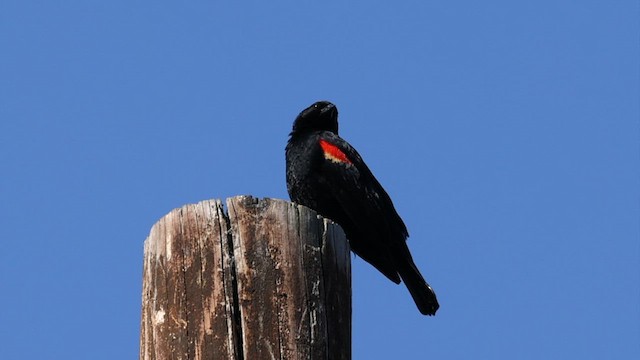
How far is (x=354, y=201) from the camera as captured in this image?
21.7ft

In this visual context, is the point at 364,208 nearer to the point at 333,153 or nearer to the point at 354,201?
the point at 354,201

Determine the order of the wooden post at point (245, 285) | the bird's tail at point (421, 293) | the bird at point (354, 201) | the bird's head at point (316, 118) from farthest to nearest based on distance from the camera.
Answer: the bird's head at point (316, 118) → the bird at point (354, 201) → the bird's tail at point (421, 293) → the wooden post at point (245, 285)

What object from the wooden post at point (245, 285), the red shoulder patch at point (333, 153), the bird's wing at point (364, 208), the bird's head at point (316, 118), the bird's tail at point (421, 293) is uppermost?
the bird's head at point (316, 118)

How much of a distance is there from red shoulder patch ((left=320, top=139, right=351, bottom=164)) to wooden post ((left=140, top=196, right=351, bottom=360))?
9.70ft

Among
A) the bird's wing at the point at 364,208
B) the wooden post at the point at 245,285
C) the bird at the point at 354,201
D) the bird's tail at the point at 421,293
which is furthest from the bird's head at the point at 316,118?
the wooden post at the point at 245,285

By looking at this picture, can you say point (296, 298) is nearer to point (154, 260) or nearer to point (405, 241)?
point (154, 260)

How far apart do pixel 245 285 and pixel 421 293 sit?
2970mm

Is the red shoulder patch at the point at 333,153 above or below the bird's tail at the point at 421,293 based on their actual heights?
above

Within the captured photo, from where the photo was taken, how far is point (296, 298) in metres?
3.54

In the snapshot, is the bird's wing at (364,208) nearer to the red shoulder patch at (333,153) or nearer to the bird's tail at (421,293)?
the red shoulder patch at (333,153)

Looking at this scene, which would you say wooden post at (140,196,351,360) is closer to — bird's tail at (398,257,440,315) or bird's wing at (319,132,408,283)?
bird's tail at (398,257,440,315)

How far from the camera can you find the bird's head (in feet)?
24.8

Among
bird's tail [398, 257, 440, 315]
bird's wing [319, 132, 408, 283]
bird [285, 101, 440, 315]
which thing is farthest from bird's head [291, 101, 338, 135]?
bird's tail [398, 257, 440, 315]

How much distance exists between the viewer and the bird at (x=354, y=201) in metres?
6.61
